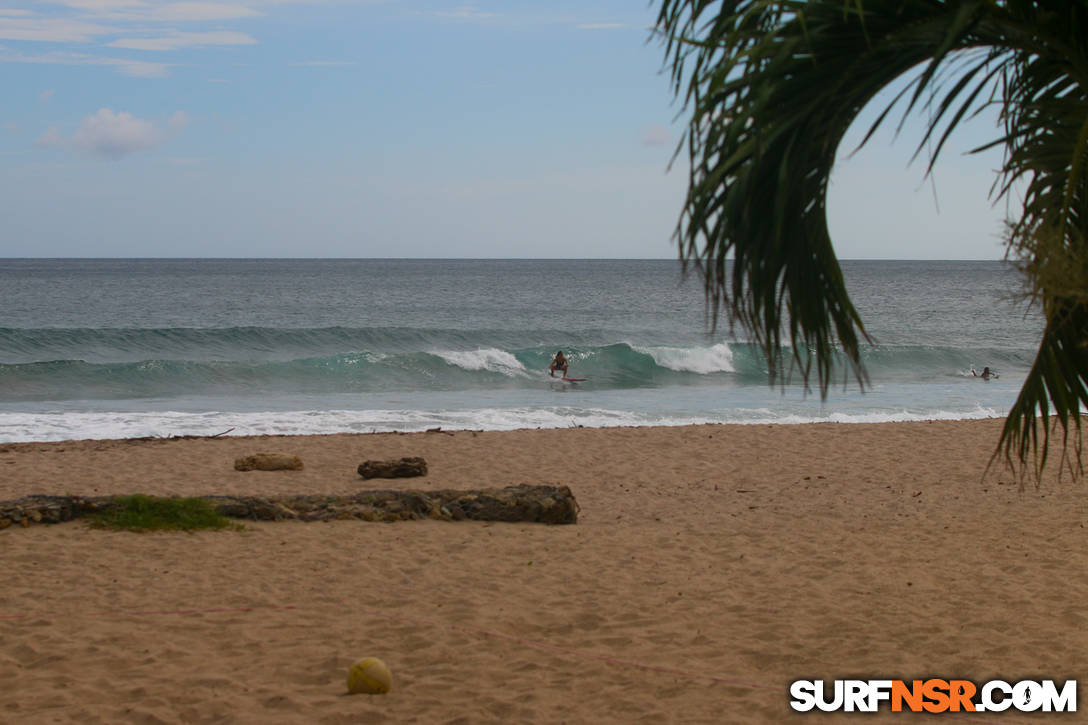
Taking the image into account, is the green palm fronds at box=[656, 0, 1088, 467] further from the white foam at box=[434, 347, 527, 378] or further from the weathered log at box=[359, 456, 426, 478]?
the white foam at box=[434, 347, 527, 378]

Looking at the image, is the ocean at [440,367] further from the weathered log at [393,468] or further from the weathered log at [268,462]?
the weathered log at [393,468]

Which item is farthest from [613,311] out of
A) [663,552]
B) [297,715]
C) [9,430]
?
[297,715]

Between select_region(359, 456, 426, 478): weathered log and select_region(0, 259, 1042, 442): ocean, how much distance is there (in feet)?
14.6

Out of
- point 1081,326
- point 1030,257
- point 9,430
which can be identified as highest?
point 1030,257

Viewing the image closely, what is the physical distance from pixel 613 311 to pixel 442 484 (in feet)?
138

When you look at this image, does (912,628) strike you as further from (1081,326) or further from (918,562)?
(1081,326)

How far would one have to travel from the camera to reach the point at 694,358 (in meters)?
29.4

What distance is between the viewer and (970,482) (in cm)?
1029

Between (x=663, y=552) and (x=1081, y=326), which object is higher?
(x=1081, y=326)

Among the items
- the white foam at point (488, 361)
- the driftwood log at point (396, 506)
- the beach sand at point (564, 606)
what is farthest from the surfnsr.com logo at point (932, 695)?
the white foam at point (488, 361)

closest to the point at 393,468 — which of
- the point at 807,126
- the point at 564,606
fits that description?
the point at 564,606

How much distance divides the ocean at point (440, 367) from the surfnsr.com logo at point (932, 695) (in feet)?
5.83

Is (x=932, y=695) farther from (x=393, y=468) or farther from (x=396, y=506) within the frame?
(x=393, y=468)

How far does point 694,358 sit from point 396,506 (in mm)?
21985
